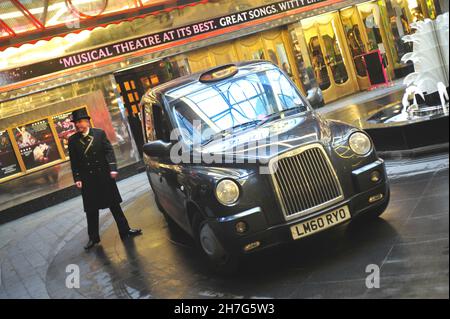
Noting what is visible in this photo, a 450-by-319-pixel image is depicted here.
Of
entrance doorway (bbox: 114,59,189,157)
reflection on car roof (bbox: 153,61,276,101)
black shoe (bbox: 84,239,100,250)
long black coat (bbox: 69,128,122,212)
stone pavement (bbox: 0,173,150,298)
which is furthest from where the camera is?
entrance doorway (bbox: 114,59,189,157)

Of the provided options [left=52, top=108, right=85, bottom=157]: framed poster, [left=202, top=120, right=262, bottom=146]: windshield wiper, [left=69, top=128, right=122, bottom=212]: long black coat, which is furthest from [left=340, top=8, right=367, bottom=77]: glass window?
[left=202, top=120, right=262, bottom=146]: windshield wiper

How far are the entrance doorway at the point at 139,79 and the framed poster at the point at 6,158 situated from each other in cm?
359

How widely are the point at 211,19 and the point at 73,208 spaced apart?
7.47 meters

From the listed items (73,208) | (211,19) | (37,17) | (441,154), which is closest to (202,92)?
(441,154)

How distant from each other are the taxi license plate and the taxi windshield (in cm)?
148

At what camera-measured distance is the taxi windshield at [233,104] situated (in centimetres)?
660

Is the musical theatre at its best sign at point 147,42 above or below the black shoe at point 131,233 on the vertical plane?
above

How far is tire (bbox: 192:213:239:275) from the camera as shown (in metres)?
5.65

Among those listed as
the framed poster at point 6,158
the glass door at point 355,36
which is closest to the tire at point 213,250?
the framed poster at point 6,158

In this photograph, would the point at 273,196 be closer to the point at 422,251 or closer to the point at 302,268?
the point at 302,268

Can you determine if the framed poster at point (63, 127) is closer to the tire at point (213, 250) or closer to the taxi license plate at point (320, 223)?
the tire at point (213, 250)

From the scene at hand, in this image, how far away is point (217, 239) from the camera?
221 inches

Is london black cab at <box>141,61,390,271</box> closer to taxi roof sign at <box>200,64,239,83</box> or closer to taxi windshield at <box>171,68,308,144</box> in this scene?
taxi windshield at <box>171,68,308,144</box>

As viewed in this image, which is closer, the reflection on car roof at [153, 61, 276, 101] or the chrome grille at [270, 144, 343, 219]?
the chrome grille at [270, 144, 343, 219]
